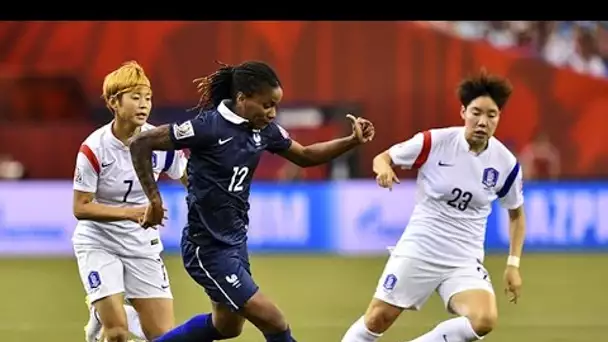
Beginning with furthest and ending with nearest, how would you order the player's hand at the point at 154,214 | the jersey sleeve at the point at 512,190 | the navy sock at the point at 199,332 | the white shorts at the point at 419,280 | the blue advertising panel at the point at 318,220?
the blue advertising panel at the point at 318,220 < the jersey sleeve at the point at 512,190 < the white shorts at the point at 419,280 < the navy sock at the point at 199,332 < the player's hand at the point at 154,214

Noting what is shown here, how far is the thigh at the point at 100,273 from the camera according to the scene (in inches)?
269

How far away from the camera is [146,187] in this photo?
629cm

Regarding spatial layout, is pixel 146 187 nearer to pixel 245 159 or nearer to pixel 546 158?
pixel 245 159

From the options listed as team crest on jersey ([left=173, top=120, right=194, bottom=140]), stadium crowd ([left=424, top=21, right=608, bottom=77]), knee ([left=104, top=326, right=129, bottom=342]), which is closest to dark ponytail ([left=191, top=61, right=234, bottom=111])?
team crest on jersey ([left=173, top=120, right=194, bottom=140])

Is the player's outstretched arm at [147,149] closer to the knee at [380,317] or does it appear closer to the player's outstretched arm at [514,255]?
the knee at [380,317]

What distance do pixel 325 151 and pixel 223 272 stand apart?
34.9 inches

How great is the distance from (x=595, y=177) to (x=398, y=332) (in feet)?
40.6

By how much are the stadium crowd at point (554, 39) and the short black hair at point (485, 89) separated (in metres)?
14.4

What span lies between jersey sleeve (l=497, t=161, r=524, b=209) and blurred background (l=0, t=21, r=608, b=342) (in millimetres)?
8074

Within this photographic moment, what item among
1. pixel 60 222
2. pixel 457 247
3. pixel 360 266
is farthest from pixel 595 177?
pixel 457 247

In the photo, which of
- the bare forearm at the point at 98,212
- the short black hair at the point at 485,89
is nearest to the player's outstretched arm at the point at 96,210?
the bare forearm at the point at 98,212

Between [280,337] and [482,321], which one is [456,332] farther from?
[280,337]

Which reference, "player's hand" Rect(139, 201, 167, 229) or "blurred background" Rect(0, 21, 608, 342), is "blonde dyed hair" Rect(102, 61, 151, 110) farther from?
"blurred background" Rect(0, 21, 608, 342)

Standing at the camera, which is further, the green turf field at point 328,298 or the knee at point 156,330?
the green turf field at point 328,298
